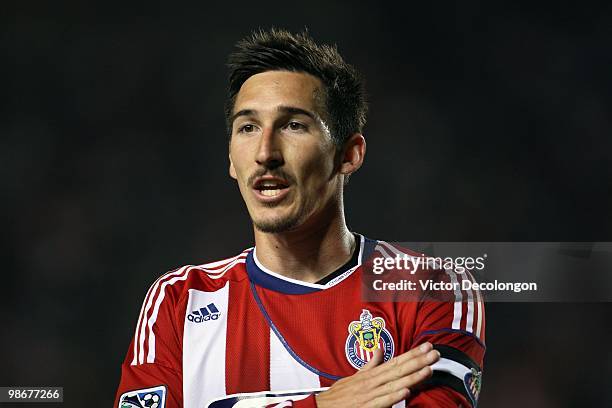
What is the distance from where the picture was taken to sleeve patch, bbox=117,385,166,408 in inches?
114

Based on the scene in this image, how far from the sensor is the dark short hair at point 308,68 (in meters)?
3.17

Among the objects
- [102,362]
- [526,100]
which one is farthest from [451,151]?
[102,362]

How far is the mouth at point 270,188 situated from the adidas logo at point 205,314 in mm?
491

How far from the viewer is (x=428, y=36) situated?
488 cm

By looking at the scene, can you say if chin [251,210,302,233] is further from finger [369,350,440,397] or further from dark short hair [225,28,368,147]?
finger [369,350,440,397]

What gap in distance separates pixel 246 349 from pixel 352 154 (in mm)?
846

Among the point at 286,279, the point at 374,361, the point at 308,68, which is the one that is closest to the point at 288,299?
the point at 286,279

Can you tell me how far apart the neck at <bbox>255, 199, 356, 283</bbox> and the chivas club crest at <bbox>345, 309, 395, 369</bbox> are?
0.25 meters

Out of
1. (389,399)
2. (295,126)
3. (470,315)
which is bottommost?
(389,399)

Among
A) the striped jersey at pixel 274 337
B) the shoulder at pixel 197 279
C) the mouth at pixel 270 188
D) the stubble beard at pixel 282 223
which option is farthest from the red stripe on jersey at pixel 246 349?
the mouth at pixel 270 188

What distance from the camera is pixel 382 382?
267 cm

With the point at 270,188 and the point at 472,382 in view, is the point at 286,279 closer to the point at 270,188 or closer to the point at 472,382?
the point at 270,188

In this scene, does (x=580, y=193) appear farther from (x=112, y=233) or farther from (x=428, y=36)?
(x=112, y=233)

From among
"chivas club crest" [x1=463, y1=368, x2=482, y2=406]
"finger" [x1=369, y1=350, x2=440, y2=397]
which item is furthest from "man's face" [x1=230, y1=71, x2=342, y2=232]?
"chivas club crest" [x1=463, y1=368, x2=482, y2=406]
